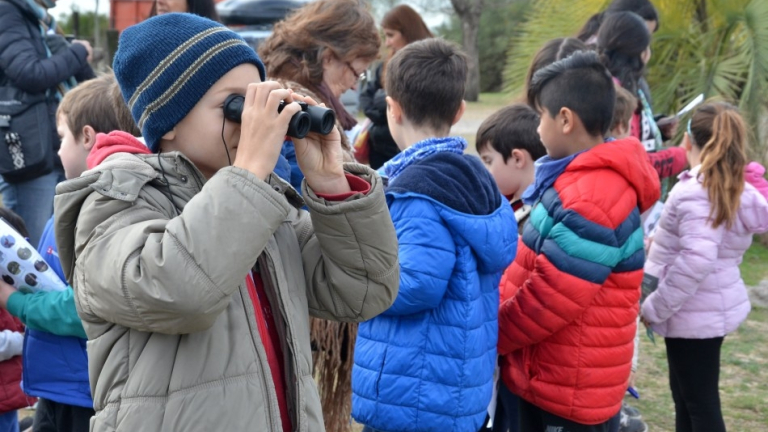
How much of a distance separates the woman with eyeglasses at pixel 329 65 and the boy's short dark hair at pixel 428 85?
346 millimetres

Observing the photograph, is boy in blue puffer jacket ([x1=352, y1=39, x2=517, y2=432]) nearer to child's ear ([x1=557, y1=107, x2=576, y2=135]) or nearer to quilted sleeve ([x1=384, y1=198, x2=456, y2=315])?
quilted sleeve ([x1=384, y1=198, x2=456, y2=315])

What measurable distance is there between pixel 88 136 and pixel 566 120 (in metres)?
1.70

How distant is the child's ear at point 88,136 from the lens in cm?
287

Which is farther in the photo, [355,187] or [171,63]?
[355,187]

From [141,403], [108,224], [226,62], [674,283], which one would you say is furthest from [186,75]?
[674,283]

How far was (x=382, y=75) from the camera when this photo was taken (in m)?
5.98

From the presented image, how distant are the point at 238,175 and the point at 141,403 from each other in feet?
1.46

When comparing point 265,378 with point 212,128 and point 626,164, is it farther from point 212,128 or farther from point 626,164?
point 626,164

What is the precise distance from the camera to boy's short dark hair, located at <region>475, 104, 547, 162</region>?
370cm

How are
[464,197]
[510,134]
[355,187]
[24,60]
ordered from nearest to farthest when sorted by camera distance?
[355,187] → [464,197] → [510,134] → [24,60]

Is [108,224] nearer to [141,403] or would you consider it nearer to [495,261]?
[141,403]

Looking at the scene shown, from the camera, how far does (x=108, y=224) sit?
1.58m

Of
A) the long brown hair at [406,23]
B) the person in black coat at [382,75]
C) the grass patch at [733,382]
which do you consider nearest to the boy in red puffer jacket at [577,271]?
the grass patch at [733,382]

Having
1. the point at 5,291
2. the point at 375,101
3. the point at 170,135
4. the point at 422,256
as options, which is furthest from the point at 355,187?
the point at 375,101
